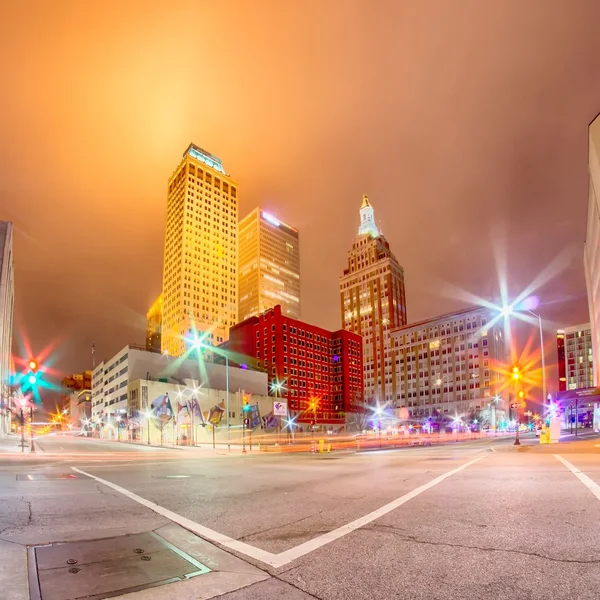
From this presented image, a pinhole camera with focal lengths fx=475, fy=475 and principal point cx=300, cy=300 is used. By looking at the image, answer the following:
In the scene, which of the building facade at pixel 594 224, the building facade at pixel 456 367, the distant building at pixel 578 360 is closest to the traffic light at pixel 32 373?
the building facade at pixel 594 224

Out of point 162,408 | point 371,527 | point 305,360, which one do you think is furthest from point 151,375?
point 371,527

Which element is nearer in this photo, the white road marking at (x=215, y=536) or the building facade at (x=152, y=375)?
the white road marking at (x=215, y=536)

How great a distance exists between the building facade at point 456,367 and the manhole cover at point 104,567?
552ft

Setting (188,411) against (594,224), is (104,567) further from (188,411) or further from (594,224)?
(188,411)

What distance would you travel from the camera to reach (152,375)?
11050 centimetres

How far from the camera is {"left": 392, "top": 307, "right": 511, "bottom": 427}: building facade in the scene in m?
168

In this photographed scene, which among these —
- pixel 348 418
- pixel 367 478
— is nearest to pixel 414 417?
pixel 348 418

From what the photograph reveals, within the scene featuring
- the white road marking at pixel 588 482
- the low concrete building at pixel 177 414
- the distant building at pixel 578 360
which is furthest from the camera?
the distant building at pixel 578 360

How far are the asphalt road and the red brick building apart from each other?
454ft

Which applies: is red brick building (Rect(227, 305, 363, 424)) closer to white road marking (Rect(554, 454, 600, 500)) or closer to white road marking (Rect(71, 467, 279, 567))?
white road marking (Rect(554, 454, 600, 500))

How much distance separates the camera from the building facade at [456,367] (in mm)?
167625

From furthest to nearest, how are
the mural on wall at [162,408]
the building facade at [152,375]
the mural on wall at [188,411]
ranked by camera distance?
the building facade at [152,375]
the mural on wall at [188,411]
the mural on wall at [162,408]

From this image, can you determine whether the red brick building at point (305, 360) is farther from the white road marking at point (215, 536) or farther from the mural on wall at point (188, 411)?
the white road marking at point (215, 536)

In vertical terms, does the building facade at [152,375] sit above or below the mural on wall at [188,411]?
above
